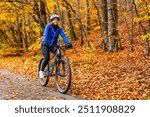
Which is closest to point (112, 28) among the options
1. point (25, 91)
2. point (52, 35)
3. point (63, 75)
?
point (52, 35)

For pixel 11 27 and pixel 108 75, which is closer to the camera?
pixel 108 75

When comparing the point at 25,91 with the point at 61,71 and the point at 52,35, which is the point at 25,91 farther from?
the point at 52,35

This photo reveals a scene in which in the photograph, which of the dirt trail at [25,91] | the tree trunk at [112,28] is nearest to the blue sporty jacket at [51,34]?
the dirt trail at [25,91]

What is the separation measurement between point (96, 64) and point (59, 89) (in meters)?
4.35

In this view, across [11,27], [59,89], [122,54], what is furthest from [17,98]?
[11,27]

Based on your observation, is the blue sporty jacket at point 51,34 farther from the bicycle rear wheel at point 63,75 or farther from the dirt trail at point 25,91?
the dirt trail at point 25,91

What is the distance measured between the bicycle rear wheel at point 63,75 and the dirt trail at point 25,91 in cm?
25

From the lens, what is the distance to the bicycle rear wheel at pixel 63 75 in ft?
28.8

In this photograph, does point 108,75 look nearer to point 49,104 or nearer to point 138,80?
point 138,80

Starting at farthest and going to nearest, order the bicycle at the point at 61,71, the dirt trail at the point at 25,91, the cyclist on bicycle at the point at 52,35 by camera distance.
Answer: the cyclist on bicycle at the point at 52,35 → the bicycle at the point at 61,71 → the dirt trail at the point at 25,91

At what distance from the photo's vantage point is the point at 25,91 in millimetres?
9500

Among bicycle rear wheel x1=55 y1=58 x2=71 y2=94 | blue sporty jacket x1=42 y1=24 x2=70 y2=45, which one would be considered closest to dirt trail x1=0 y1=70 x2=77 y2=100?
bicycle rear wheel x1=55 y1=58 x2=71 y2=94

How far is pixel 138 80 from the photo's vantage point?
9.57 m

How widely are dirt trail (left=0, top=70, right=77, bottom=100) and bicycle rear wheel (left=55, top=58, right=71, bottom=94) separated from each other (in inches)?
9.7
